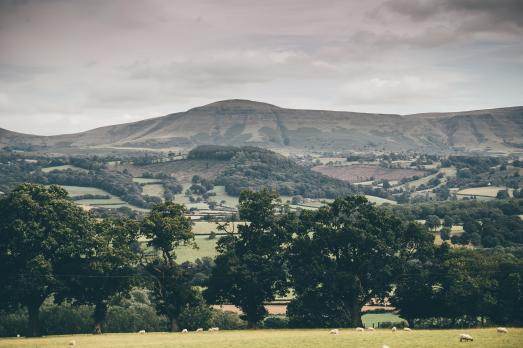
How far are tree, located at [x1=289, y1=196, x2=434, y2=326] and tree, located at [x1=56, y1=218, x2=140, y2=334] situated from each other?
19.1 meters

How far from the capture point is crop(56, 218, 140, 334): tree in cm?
7750

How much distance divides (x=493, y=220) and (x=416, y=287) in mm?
90811

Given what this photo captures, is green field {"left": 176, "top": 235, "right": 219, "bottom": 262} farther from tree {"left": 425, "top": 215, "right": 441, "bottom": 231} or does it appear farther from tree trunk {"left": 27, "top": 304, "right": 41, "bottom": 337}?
tree trunk {"left": 27, "top": 304, "right": 41, "bottom": 337}

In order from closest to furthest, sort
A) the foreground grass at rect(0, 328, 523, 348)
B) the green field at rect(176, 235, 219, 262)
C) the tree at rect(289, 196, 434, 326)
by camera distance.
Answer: the foreground grass at rect(0, 328, 523, 348) < the tree at rect(289, 196, 434, 326) < the green field at rect(176, 235, 219, 262)

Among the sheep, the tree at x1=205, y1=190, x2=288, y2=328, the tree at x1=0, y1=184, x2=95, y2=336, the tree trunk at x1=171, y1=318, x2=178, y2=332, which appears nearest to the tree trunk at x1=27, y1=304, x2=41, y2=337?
the tree at x1=0, y1=184, x2=95, y2=336

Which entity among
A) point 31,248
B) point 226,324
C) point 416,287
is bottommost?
point 226,324

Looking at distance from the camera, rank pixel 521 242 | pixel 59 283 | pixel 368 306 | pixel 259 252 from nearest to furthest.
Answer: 1. pixel 59 283
2. pixel 259 252
3. pixel 368 306
4. pixel 521 242

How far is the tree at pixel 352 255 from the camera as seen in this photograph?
260 feet

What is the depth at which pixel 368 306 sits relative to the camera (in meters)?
99.0

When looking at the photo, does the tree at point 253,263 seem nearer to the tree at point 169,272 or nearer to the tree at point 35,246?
the tree at point 169,272

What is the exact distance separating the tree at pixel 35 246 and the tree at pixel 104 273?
103cm

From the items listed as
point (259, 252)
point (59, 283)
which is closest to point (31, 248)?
point (59, 283)

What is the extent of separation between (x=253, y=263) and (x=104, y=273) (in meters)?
17.0

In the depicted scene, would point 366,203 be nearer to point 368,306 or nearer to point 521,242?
point 368,306
